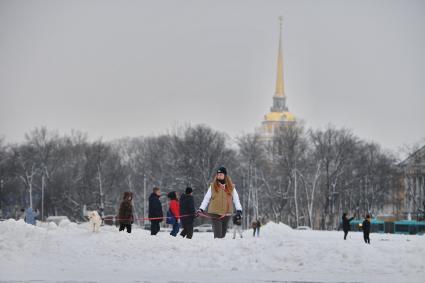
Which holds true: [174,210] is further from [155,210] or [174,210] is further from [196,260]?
[196,260]

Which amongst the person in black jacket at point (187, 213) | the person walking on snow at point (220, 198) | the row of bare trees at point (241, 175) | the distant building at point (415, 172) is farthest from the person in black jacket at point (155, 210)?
the distant building at point (415, 172)

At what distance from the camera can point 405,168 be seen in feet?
350

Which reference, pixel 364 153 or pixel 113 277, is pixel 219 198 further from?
pixel 364 153

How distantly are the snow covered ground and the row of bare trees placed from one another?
65965 mm

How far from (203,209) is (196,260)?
2.60m

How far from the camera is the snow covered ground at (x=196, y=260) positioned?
21.0m

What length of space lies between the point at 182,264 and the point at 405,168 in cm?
8711

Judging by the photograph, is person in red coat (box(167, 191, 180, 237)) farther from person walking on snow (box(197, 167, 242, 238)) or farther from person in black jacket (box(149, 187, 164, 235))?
person walking on snow (box(197, 167, 242, 238))

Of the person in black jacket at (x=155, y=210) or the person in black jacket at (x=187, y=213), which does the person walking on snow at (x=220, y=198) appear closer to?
the person in black jacket at (x=187, y=213)

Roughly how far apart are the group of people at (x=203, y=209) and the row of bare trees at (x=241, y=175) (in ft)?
197

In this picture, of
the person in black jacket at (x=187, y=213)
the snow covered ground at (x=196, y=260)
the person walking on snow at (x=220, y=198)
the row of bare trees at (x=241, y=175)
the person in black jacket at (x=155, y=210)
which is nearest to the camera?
the snow covered ground at (x=196, y=260)

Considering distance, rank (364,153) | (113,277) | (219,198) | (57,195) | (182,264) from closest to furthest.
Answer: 1. (113,277)
2. (182,264)
3. (219,198)
4. (57,195)
5. (364,153)

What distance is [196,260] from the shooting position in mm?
22125

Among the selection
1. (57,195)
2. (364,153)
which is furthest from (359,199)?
(57,195)
